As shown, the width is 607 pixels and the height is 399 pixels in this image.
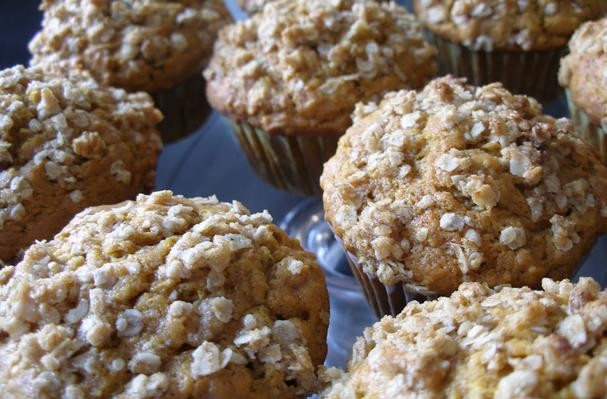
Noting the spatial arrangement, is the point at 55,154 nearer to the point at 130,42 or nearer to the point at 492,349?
the point at 130,42

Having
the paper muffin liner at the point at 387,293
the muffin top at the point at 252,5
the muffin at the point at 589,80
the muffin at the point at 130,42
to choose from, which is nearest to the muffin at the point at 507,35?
the muffin at the point at 589,80

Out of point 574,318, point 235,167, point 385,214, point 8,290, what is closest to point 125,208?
point 8,290

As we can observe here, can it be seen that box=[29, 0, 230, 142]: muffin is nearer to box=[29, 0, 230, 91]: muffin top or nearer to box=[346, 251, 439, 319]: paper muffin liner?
box=[29, 0, 230, 91]: muffin top

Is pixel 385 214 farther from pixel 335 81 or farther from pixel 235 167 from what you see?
pixel 235 167

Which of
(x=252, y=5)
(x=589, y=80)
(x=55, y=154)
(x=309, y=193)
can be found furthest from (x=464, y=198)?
(x=252, y=5)

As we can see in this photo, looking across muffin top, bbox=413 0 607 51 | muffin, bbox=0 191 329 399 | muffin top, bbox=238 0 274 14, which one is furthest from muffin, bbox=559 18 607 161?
muffin top, bbox=238 0 274 14

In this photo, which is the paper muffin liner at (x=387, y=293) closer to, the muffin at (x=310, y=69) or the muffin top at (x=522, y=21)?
the muffin at (x=310, y=69)
